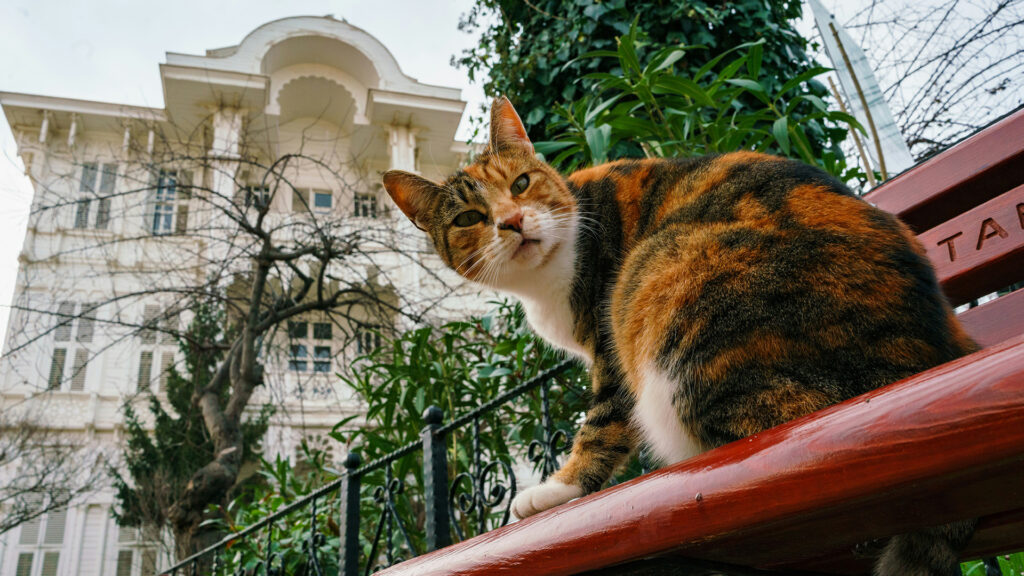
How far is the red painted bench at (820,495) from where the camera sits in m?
0.40

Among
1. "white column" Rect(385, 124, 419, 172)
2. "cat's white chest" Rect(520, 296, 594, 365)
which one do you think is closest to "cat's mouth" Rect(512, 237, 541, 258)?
"cat's white chest" Rect(520, 296, 594, 365)

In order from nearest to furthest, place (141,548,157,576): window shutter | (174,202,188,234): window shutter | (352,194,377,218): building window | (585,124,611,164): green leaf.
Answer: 1. (585,124,611,164): green leaf
2. (174,202,188,234): window shutter
3. (352,194,377,218): building window
4. (141,548,157,576): window shutter

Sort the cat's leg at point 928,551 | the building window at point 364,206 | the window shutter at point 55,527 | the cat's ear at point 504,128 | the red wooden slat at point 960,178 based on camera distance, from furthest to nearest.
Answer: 1. the window shutter at point 55,527
2. the building window at point 364,206
3. the cat's ear at point 504,128
4. the red wooden slat at point 960,178
5. the cat's leg at point 928,551

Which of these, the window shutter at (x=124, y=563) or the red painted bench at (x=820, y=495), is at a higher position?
the red painted bench at (x=820, y=495)

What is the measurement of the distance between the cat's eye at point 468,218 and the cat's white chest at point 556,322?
218mm

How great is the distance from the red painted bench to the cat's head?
2.22 ft

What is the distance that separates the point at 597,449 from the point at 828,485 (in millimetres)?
724

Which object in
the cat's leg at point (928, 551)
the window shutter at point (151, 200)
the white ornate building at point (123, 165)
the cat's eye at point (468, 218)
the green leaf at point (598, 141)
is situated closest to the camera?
the cat's leg at point (928, 551)

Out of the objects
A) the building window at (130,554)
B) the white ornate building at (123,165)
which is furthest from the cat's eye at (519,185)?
the building window at (130,554)

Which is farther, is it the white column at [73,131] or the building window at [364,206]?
the white column at [73,131]

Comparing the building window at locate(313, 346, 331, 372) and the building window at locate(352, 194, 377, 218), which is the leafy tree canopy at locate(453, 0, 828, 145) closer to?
the building window at locate(352, 194, 377, 218)

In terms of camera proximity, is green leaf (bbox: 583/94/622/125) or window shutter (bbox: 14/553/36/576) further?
window shutter (bbox: 14/553/36/576)

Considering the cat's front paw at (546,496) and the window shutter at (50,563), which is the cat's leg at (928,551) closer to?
the cat's front paw at (546,496)

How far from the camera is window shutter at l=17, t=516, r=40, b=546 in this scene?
34.5 ft
